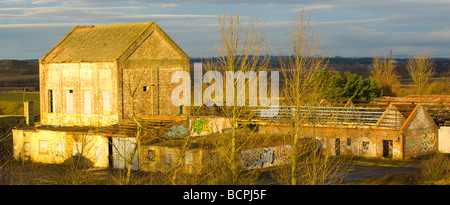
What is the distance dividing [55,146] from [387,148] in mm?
22720

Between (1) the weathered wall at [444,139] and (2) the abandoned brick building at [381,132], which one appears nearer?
(2) the abandoned brick building at [381,132]

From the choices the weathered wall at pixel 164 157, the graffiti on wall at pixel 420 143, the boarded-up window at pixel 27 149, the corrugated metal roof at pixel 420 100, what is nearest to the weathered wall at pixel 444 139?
the graffiti on wall at pixel 420 143

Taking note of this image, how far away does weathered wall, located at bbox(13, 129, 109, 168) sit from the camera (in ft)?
111

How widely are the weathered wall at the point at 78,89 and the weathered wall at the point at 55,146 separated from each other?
4058 mm

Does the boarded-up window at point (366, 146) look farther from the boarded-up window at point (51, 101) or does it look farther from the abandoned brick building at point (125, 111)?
the boarded-up window at point (51, 101)

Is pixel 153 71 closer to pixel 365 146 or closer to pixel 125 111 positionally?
pixel 125 111

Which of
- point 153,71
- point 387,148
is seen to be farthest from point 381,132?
point 153,71

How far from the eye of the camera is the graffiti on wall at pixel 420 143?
3676 centimetres

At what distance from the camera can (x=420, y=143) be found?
37.8 m

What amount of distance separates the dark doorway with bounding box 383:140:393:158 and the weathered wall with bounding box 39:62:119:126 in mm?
19001

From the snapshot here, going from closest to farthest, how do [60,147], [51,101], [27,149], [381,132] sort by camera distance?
[60,147], [381,132], [27,149], [51,101]

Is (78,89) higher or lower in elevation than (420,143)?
higher

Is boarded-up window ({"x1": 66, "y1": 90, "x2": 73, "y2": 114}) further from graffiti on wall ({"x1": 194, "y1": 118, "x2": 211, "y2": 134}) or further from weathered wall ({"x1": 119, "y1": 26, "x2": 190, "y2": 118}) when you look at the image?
graffiti on wall ({"x1": 194, "y1": 118, "x2": 211, "y2": 134})
